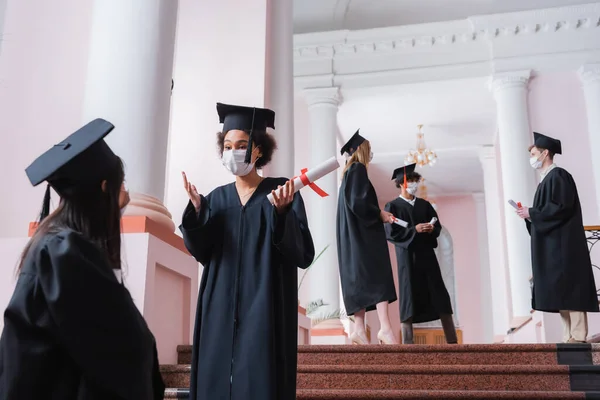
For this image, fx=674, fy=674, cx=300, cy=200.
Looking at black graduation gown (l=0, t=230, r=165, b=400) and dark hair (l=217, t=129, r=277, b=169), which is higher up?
dark hair (l=217, t=129, r=277, b=169)

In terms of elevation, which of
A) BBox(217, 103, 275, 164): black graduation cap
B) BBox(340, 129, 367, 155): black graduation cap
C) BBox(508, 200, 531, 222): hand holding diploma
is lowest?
BBox(217, 103, 275, 164): black graduation cap

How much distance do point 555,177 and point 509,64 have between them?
5585mm

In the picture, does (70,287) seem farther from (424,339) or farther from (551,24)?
(424,339)

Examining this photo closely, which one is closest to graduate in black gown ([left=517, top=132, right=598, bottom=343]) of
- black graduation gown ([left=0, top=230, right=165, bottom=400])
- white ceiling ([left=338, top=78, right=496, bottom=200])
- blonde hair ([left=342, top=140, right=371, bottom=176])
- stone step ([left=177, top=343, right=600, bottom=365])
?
stone step ([left=177, top=343, right=600, bottom=365])

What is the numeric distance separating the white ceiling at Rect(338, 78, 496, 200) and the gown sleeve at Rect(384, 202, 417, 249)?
5.62 meters

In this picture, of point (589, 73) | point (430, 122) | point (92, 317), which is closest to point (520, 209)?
point (92, 317)

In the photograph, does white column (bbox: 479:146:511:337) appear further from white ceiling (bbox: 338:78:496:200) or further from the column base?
the column base

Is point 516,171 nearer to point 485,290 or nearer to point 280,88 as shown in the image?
point 280,88

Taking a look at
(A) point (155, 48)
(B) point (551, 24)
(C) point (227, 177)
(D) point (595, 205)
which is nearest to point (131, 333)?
(A) point (155, 48)

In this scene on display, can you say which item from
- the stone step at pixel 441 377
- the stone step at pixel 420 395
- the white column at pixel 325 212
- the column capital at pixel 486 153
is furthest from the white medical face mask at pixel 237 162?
the column capital at pixel 486 153

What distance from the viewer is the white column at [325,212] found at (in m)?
11.1

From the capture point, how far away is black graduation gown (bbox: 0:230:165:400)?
1.74 meters

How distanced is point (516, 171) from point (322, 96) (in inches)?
141

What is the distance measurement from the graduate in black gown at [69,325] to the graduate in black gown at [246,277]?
3.57ft
